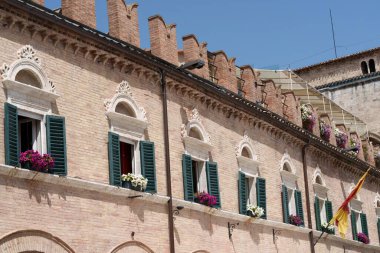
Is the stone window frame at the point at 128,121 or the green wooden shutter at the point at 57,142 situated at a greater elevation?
the stone window frame at the point at 128,121

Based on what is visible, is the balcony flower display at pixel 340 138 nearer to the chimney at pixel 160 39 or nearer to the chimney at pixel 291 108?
the chimney at pixel 291 108

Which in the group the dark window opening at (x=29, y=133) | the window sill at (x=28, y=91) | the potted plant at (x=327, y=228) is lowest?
the dark window opening at (x=29, y=133)

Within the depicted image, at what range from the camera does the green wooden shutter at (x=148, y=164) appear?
2175cm

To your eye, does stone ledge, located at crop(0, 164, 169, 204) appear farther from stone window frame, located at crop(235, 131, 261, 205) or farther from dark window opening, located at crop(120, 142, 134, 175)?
stone window frame, located at crop(235, 131, 261, 205)

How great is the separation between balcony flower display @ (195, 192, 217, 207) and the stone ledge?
6.25 ft

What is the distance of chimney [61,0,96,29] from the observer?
20578 mm

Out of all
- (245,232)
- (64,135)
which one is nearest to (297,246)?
(245,232)

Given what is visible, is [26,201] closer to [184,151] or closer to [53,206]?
[53,206]

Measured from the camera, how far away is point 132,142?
71.9 feet

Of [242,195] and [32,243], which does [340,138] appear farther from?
[32,243]

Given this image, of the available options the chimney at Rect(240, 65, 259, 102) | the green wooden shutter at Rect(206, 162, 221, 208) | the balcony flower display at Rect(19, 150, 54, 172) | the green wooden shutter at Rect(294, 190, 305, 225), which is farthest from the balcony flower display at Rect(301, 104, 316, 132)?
the balcony flower display at Rect(19, 150, 54, 172)

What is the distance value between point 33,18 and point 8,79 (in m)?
1.73

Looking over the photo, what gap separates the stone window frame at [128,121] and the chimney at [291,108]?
11.3 metres

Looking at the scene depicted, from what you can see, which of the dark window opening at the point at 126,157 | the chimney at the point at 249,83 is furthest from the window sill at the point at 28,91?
the chimney at the point at 249,83
